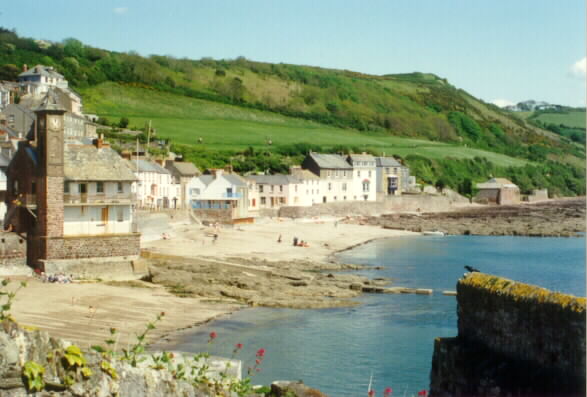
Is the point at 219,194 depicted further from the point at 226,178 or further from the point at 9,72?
the point at 9,72

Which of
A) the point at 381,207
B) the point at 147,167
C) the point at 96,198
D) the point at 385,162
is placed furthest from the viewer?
the point at 385,162

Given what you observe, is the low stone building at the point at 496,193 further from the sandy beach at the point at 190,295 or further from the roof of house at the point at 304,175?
the sandy beach at the point at 190,295

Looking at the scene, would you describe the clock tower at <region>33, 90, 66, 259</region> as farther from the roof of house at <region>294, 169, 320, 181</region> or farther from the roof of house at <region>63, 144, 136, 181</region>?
the roof of house at <region>294, 169, 320, 181</region>

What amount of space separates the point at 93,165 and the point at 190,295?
29.5 ft

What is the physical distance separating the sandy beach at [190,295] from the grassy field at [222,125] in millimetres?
62127

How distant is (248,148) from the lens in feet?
395

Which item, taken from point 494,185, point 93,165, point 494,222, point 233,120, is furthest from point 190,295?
point 233,120

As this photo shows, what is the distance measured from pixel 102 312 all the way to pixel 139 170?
1573 inches

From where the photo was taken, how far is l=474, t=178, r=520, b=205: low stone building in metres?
142

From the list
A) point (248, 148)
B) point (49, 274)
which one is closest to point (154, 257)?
point (49, 274)

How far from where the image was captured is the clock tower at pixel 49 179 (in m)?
37.0

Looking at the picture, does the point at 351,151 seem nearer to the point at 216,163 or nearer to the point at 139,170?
the point at 216,163

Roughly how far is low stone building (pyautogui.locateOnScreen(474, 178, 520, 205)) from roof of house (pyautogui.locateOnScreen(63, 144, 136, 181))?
11017 cm

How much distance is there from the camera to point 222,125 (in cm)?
14600
